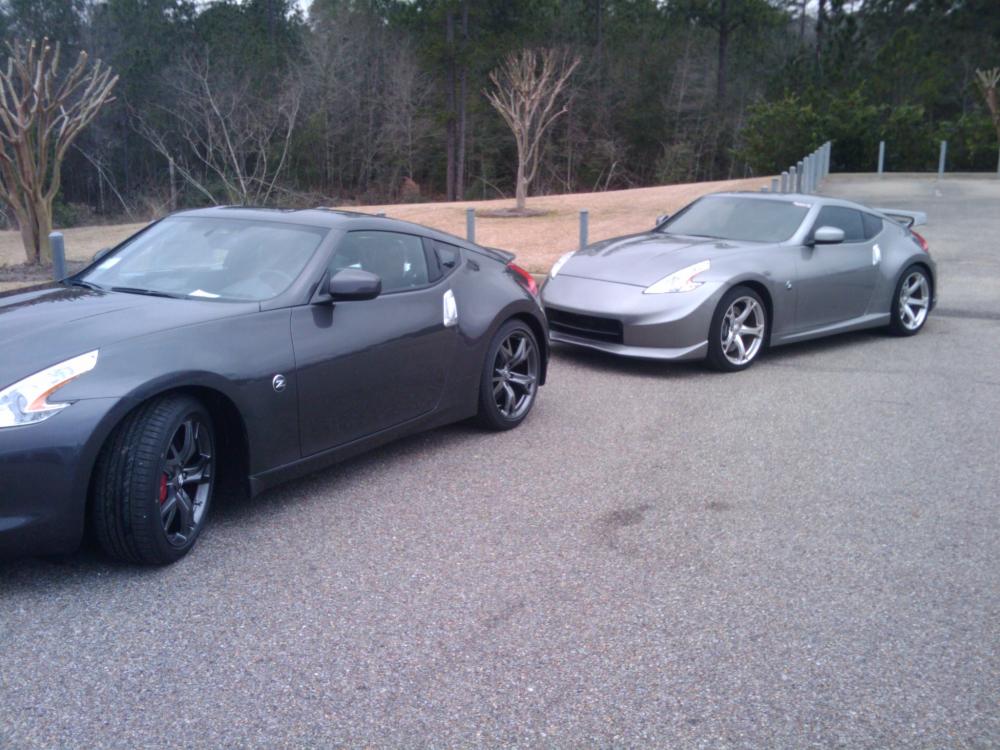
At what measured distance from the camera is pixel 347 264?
5.57m

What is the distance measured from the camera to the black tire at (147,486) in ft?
13.6

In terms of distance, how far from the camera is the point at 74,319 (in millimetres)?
4566

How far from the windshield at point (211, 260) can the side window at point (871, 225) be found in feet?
19.9

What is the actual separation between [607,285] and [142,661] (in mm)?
5589

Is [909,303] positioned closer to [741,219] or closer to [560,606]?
[741,219]

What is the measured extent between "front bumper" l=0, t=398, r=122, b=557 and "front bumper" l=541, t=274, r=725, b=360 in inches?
191

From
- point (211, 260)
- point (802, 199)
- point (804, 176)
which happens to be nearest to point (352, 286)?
point (211, 260)

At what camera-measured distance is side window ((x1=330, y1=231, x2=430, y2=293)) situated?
5.61 metres

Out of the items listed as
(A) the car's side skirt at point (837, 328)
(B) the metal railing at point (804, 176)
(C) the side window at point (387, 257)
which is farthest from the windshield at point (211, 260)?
(B) the metal railing at point (804, 176)

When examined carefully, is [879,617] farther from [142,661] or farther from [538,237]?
[538,237]

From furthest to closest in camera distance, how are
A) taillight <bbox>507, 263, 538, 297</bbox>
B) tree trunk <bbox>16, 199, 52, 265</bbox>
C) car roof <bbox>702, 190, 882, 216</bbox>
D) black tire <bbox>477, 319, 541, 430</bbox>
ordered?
tree trunk <bbox>16, 199, 52, 265</bbox>
car roof <bbox>702, 190, 882, 216</bbox>
taillight <bbox>507, 263, 538, 297</bbox>
black tire <bbox>477, 319, 541, 430</bbox>

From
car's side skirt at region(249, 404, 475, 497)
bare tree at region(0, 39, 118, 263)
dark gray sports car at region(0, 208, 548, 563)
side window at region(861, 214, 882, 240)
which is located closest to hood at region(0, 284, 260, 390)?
dark gray sports car at region(0, 208, 548, 563)

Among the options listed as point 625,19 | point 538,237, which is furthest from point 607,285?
point 625,19

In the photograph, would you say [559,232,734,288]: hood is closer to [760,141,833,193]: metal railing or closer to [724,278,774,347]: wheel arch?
[724,278,774,347]: wheel arch
